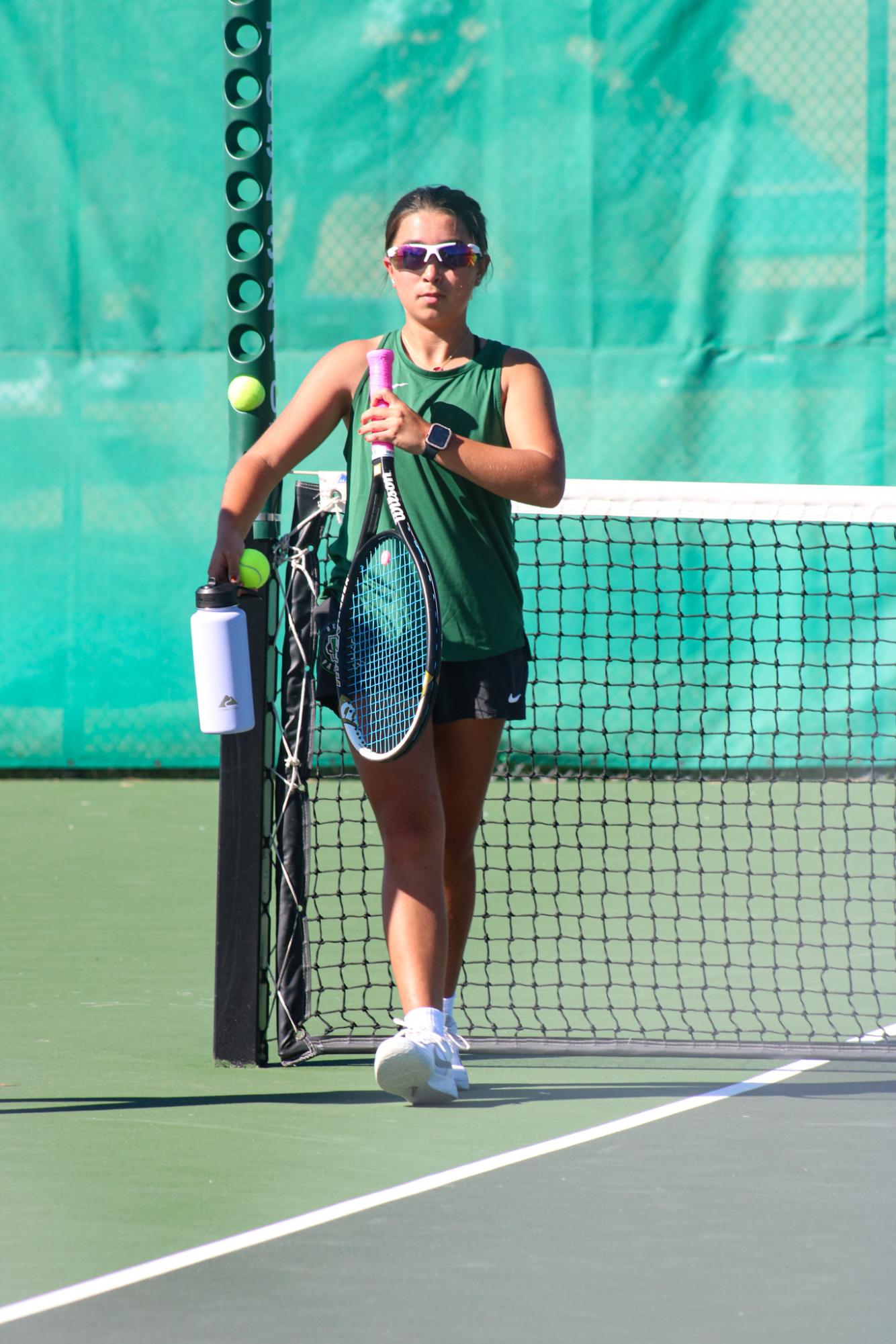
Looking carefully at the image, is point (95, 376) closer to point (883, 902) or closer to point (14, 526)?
point (14, 526)

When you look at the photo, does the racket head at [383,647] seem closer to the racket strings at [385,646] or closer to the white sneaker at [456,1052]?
the racket strings at [385,646]

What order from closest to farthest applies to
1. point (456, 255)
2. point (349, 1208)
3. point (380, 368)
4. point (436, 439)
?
point (349, 1208)
point (436, 439)
point (380, 368)
point (456, 255)

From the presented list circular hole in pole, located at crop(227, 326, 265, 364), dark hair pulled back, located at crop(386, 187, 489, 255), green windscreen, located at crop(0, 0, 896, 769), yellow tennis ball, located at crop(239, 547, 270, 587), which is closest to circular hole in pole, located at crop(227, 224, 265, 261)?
circular hole in pole, located at crop(227, 326, 265, 364)

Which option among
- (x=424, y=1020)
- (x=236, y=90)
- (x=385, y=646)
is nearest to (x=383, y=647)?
(x=385, y=646)

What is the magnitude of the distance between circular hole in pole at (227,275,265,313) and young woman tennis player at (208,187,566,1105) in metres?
0.29

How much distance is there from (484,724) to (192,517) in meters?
4.95

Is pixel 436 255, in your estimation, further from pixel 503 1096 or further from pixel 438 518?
pixel 503 1096

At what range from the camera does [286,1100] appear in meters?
3.72

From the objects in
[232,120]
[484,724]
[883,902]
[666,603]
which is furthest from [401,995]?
[666,603]

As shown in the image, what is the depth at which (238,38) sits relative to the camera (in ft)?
13.2

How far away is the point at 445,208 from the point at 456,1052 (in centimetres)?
163

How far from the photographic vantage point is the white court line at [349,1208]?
2.61 meters

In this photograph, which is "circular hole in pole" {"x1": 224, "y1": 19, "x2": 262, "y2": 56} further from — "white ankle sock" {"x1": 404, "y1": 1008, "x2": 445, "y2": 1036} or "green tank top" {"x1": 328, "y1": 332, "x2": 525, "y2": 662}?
"white ankle sock" {"x1": 404, "y1": 1008, "x2": 445, "y2": 1036}

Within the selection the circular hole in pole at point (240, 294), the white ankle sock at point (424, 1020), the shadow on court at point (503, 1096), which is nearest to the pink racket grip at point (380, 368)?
the circular hole in pole at point (240, 294)
